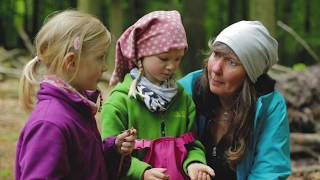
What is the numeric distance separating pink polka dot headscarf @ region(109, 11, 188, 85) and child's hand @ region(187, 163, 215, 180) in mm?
601

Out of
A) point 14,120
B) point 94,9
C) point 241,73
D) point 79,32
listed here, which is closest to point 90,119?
point 79,32

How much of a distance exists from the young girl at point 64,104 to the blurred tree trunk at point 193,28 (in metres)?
7.51

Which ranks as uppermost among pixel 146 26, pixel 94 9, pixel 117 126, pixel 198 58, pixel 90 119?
pixel 146 26

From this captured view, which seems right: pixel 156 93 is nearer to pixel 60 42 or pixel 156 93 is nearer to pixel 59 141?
pixel 60 42

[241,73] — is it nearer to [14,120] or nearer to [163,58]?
[163,58]

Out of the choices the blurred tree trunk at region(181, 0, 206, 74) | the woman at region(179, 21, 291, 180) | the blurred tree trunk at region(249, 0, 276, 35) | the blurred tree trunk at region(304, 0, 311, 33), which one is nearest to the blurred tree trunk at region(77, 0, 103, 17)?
the blurred tree trunk at region(181, 0, 206, 74)

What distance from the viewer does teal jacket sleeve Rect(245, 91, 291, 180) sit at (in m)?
3.29

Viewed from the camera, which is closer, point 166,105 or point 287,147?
point 166,105

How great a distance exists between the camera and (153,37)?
2932 mm

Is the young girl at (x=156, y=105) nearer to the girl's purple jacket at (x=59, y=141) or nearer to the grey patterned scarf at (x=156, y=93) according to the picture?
the grey patterned scarf at (x=156, y=93)

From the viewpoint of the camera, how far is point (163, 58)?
2910 mm

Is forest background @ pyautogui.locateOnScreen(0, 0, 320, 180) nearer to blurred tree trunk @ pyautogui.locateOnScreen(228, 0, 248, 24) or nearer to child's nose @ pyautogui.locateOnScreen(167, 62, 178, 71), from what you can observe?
blurred tree trunk @ pyautogui.locateOnScreen(228, 0, 248, 24)

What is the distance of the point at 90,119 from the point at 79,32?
37 cm

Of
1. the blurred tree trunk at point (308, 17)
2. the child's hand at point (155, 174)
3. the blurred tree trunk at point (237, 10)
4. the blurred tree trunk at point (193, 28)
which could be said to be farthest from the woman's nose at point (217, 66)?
the blurred tree trunk at point (308, 17)
